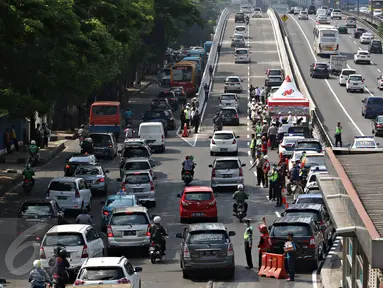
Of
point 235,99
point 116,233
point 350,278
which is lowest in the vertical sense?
point 235,99

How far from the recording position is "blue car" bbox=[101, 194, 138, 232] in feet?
129

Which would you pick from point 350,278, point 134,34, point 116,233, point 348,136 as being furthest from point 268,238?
point 134,34

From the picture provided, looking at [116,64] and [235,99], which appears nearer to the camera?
[116,64]

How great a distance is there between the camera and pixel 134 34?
8756 cm

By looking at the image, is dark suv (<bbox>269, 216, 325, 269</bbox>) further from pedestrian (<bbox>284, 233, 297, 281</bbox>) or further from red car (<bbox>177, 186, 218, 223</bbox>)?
red car (<bbox>177, 186, 218, 223</bbox>)

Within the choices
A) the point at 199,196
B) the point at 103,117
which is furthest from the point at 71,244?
the point at 103,117

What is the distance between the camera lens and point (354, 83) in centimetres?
8875

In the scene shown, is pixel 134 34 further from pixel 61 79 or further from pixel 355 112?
pixel 61 79

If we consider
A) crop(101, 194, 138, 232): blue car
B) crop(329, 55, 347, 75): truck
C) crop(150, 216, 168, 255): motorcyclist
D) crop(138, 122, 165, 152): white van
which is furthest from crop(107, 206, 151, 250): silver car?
crop(329, 55, 347, 75): truck

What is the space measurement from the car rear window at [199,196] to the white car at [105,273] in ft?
47.5

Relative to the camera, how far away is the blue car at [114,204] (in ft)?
129

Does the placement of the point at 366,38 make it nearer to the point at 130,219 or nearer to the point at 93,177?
the point at 93,177

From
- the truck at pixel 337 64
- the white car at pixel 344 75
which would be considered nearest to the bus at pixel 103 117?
the white car at pixel 344 75

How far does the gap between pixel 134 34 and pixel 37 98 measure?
39.2 m
